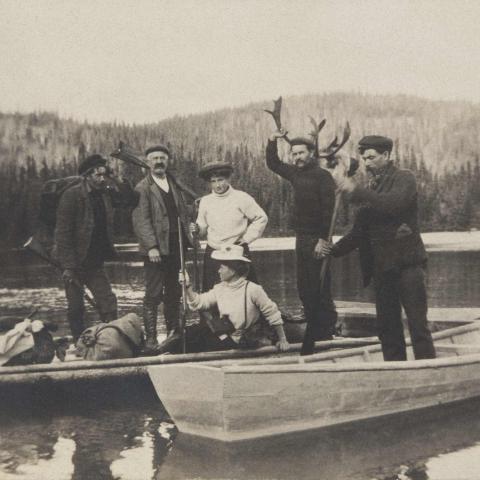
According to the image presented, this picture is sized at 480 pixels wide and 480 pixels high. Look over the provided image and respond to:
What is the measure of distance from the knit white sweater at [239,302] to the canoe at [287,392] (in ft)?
1.15

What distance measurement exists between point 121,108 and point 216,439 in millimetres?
5480

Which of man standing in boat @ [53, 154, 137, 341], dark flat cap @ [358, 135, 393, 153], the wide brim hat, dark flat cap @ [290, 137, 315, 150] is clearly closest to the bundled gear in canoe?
man standing in boat @ [53, 154, 137, 341]

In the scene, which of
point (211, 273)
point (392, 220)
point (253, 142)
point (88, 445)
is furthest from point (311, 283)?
point (253, 142)

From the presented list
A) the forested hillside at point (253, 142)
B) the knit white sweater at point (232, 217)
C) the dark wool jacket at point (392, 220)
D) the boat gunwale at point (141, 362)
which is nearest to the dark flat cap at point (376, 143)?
the dark wool jacket at point (392, 220)

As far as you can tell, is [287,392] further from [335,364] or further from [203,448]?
[203,448]

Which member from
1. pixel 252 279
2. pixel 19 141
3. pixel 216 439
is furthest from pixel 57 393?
pixel 19 141

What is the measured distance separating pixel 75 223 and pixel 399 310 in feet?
8.04

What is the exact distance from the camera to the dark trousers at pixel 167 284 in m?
5.55

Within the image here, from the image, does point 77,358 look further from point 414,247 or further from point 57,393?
point 414,247

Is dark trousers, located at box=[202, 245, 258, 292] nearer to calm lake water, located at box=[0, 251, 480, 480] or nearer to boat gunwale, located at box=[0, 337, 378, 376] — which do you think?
boat gunwale, located at box=[0, 337, 378, 376]

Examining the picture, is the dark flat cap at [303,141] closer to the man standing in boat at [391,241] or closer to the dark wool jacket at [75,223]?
the man standing in boat at [391,241]

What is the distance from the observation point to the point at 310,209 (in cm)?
557

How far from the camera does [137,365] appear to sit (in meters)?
4.89

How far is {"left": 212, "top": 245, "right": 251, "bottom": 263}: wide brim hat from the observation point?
191 inches
